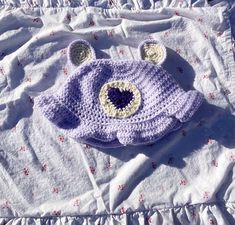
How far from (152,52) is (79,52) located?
175 millimetres

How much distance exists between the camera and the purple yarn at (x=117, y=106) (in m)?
1.09

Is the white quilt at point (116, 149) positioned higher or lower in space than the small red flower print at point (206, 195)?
higher

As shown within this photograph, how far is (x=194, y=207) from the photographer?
3.63 ft

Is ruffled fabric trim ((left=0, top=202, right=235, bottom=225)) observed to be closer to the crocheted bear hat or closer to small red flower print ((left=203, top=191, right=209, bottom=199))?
small red flower print ((left=203, top=191, right=209, bottom=199))

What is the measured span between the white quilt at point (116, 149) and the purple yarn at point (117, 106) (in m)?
0.04

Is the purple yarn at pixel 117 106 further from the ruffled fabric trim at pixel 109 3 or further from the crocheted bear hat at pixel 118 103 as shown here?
the ruffled fabric trim at pixel 109 3

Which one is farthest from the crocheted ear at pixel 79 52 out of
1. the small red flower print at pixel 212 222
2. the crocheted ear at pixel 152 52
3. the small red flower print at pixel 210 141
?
the small red flower print at pixel 212 222

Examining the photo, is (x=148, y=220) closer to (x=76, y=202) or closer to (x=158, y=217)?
(x=158, y=217)

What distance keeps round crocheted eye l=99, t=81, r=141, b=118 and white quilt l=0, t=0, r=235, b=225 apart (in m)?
0.09

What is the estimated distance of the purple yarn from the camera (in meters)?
1.09

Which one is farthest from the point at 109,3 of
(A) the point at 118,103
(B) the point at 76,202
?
(B) the point at 76,202

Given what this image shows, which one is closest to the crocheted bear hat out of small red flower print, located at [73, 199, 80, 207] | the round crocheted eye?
the round crocheted eye

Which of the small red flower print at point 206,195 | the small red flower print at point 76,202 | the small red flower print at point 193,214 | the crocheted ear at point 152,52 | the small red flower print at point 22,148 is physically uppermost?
the crocheted ear at point 152,52

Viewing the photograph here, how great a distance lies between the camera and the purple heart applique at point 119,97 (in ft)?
3.66
